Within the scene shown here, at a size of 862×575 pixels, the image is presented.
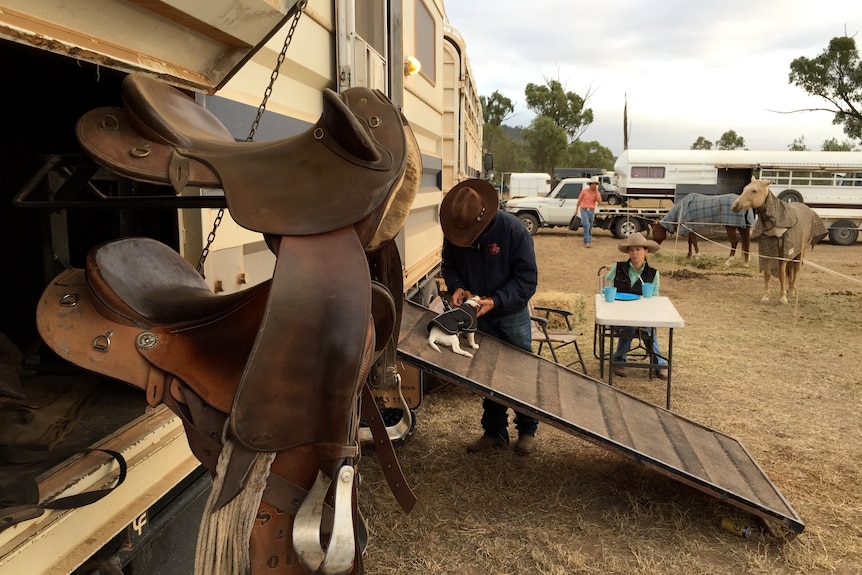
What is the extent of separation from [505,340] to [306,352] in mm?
3007

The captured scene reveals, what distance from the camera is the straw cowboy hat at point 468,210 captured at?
374 centimetres

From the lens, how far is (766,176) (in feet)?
62.7

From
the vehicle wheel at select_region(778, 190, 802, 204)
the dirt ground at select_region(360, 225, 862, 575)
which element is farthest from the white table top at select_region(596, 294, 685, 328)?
the vehicle wheel at select_region(778, 190, 802, 204)

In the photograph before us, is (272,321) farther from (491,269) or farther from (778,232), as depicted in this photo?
(778,232)

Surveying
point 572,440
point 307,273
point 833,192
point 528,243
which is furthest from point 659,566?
point 833,192

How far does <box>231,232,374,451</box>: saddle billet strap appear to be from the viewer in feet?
3.65

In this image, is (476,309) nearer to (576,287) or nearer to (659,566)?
(659,566)

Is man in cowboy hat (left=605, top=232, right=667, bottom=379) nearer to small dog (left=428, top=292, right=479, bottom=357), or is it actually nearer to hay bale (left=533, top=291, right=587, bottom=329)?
hay bale (left=533, top=291, right=587, bottom=329)

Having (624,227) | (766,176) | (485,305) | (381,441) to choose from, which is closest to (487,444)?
(485,305)

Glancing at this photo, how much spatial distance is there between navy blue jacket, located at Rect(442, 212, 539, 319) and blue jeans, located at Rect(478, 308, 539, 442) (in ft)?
0.26

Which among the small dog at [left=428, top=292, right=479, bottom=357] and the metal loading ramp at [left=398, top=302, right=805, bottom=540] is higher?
the small dog at [left=428, top=292, right=479, bottom=357]

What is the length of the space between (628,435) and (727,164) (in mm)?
18865

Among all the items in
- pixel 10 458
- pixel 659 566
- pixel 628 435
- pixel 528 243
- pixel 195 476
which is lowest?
pixel 659 566

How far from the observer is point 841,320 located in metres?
8.19
